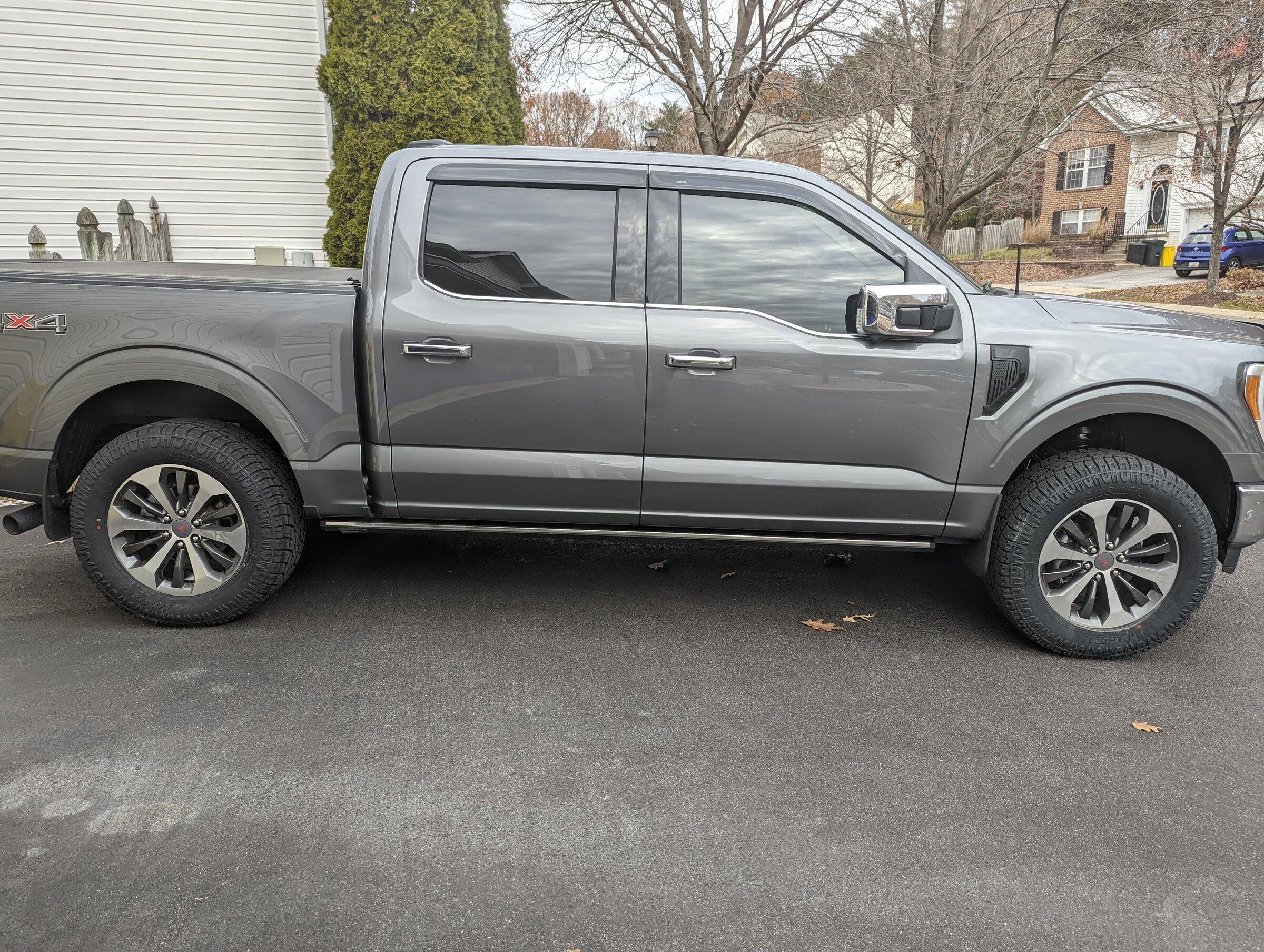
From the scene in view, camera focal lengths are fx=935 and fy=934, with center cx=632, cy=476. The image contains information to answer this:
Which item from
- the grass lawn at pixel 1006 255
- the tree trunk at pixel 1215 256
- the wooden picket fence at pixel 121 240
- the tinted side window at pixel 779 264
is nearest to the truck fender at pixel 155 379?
the tinted side window at pixel 779 264

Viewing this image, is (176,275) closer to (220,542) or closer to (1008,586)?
(220,542)

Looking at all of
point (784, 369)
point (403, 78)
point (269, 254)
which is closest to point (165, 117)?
point (269, 254)

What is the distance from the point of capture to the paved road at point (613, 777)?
2355 mm

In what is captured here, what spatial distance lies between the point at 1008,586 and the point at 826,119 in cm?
1075

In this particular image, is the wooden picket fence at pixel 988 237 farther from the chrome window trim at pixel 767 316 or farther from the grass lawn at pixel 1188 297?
the chrome window trim at pixel 767 316

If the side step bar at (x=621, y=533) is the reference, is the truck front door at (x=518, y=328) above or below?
above

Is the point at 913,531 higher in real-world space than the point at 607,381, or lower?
lower

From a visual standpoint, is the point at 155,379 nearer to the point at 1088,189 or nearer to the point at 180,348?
the point at 180,348

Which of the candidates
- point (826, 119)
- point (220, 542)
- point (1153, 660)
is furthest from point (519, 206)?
point (826, 119)

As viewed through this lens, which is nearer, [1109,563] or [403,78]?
[1109,563]

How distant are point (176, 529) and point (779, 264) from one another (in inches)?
109

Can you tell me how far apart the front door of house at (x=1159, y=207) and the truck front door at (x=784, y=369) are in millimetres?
35281

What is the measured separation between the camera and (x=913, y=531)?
157 inches

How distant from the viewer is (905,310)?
3668 millimetres
